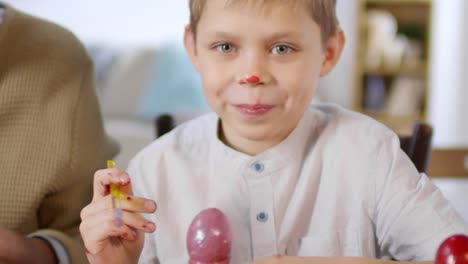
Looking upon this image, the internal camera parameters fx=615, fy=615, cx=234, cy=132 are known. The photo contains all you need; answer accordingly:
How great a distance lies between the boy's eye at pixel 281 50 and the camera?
2.61 feet

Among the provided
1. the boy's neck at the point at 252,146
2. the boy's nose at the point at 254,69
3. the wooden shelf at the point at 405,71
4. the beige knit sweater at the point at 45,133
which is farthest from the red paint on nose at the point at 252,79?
the wooden shelf at the point at 405,71

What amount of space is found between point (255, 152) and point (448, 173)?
1.96 feet

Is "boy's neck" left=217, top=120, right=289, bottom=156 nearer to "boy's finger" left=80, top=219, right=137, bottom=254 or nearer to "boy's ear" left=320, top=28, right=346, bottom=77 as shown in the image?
"boy's ear" left=320, top=28, right=346, bottom=77

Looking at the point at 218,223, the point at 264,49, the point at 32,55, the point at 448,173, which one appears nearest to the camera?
the point at 218,223

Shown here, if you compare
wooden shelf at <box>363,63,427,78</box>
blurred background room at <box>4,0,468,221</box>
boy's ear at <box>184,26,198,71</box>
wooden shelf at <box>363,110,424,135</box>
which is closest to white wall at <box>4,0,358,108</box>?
blurred background room at <box>4,0,468,221</box>

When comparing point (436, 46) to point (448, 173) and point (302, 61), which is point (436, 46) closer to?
point (448, 173)

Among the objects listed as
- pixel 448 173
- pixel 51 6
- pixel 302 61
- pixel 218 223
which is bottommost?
pixel 448 173

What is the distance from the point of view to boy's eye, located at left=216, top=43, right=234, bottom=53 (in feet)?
2.68

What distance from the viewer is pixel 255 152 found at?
93 cm

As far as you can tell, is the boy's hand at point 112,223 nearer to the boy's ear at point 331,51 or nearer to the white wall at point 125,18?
the boy's ear at point 331,51

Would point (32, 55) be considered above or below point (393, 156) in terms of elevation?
above

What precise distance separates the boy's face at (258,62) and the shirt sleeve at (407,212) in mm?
155

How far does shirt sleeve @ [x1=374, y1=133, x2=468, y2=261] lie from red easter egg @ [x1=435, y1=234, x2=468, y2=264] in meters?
0.22

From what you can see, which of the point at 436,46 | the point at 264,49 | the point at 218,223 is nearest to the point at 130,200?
the point at 218,223
